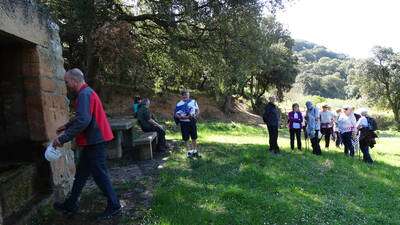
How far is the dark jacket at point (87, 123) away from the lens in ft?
19.3

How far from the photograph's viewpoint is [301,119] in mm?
13875

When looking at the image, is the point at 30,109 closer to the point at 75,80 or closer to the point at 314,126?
→ the point at 75,80

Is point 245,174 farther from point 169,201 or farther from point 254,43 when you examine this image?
point 254,43

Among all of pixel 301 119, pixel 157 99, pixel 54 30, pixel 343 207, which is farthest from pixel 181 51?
pixel 157 99

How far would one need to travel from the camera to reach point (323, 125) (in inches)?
578

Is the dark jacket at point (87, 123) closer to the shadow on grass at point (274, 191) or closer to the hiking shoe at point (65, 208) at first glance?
the hiking shoe at point (65, 208)

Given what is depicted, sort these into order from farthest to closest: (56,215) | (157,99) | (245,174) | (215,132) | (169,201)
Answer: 1. (157,99)
2. (215,132)
3. (245,174)
4. (169,201)
5. (56,215)

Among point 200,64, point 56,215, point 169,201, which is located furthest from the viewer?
point 200,64

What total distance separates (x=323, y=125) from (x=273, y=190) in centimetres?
704

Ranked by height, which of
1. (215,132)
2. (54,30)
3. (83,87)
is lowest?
(215,132)

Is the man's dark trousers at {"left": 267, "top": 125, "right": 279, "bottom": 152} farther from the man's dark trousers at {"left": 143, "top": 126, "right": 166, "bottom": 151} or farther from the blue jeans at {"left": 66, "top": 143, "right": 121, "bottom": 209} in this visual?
the blue jeans at {"left": 66, "top": 143, "right": 121, "bottom": 209}

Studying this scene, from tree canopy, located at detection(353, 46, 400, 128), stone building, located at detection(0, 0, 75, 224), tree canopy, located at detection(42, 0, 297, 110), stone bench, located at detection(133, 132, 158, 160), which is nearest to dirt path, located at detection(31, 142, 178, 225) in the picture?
stone building, located at detection(0, 0, 75, 224)

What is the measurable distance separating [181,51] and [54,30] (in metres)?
9.46

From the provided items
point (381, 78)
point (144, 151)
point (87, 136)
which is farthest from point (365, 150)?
point (381, 78)
